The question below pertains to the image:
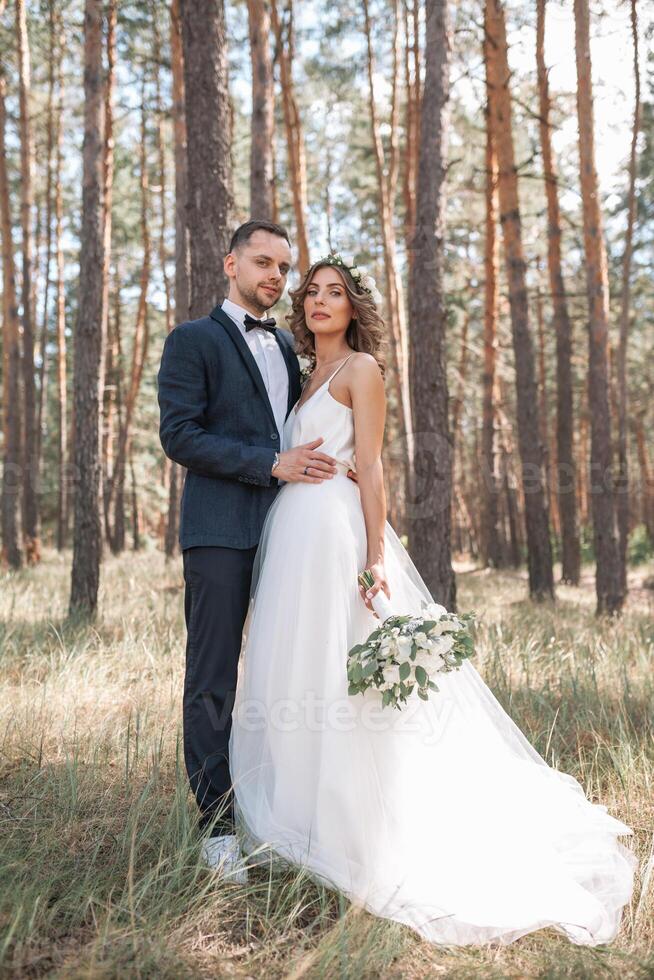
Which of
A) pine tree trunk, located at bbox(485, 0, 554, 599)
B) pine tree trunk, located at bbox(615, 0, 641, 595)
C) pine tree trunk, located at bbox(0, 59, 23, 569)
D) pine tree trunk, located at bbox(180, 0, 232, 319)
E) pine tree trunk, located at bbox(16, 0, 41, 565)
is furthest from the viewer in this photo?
pine tree trunk, located at bbox(16, 0, 41, 565)

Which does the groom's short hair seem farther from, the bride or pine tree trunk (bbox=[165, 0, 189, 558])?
pine tree trunk (bbox=[165, 0, 189, 558])

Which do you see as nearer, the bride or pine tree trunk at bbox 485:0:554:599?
the bride

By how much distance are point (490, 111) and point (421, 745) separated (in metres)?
11.3

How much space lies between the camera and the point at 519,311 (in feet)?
37.7

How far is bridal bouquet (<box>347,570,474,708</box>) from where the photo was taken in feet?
9.93

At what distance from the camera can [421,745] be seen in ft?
11.0

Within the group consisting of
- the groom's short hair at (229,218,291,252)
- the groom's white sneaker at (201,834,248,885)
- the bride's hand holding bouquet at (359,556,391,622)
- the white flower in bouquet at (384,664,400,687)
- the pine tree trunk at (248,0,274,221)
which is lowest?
the groom's white sneaker at (201,834,248,885)

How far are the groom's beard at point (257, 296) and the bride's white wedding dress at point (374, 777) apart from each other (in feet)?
1.60

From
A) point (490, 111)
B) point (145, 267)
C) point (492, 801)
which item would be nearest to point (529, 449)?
point (490, 111)

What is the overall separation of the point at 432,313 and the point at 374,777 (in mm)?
5342

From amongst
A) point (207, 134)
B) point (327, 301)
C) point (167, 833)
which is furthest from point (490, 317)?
point (167, 833)

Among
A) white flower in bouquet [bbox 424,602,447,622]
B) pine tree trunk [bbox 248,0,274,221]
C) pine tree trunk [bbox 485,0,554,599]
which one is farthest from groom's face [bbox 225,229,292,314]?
pine tree trunk [bbox 485,0,554,599]

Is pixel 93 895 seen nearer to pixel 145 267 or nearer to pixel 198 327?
pixel 198 327

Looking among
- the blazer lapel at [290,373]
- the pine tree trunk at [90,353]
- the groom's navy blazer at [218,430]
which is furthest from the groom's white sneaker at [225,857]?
the pine tree trunk at [90,353]
